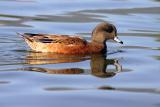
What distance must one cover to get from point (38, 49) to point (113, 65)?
1.83 meters

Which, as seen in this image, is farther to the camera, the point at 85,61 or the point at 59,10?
the point at 59,10

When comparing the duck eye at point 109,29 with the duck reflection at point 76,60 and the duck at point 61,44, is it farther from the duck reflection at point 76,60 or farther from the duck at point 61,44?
the duck reflection at point 76,60

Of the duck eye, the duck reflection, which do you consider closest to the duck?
the duck reflection

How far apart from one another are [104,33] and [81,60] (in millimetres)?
1398

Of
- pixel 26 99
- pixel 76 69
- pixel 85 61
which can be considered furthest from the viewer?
pixel 85 61

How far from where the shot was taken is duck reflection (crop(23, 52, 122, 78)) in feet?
41.0

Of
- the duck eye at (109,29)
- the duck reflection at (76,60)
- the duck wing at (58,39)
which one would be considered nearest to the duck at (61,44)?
the duck wing at (58,39)

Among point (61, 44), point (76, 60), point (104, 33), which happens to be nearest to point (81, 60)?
point (76, 60)

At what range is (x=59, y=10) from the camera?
1884 cm

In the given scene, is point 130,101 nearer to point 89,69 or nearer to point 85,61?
point 89,69

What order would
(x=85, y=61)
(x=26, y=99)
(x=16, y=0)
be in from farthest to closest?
(x=16, y=0) → (x=85, y=61) → (x=26, y=99)

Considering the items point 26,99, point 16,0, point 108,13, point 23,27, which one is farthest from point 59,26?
point 26,99

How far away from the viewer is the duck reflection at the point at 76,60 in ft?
41.0

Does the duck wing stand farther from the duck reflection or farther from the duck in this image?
the duck reflection
